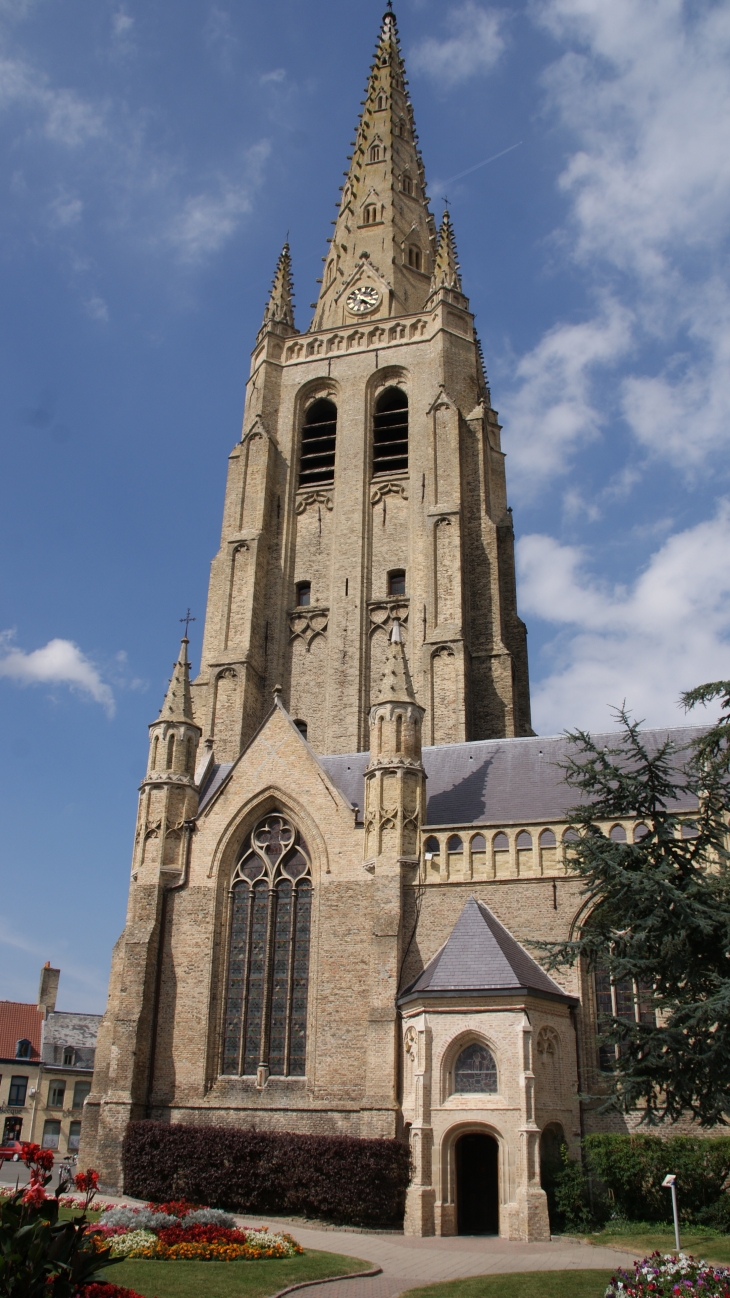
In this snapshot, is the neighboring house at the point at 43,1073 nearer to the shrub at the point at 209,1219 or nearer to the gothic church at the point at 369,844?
the gothic church at the point at 369,844

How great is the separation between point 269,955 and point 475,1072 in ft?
20.2

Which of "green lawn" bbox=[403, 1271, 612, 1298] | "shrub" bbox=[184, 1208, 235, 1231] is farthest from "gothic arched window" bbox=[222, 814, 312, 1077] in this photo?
"green lawn" bbox=[403, 1271, 612, 1298]

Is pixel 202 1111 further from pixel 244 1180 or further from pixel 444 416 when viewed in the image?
pixel 444 416

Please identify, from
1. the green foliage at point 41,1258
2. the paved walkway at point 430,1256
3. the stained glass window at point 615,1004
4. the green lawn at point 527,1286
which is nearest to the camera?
the green foliage at point 41,1258

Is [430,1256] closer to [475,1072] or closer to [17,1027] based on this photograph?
[475,1072]

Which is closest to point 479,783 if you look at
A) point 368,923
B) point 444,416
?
point 368,923

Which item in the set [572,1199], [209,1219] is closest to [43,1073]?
[209,1219]

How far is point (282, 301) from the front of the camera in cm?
4528

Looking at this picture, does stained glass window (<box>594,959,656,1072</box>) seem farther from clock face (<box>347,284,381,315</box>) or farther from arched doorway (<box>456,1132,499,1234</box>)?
clock face (<box>347,284,381,315</box>)

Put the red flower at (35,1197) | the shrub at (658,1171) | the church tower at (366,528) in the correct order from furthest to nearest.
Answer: the church tower at (366,528) < the shrub at (658,1171) < the red flower at (35,1197)

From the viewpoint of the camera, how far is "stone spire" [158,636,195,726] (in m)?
26.5

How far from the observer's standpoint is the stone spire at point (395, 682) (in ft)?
79.7

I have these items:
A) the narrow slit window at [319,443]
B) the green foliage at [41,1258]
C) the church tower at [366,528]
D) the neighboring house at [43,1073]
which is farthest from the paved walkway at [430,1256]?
Result: the neighboring house at [43,1073]

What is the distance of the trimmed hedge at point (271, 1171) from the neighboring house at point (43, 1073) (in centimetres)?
2501
